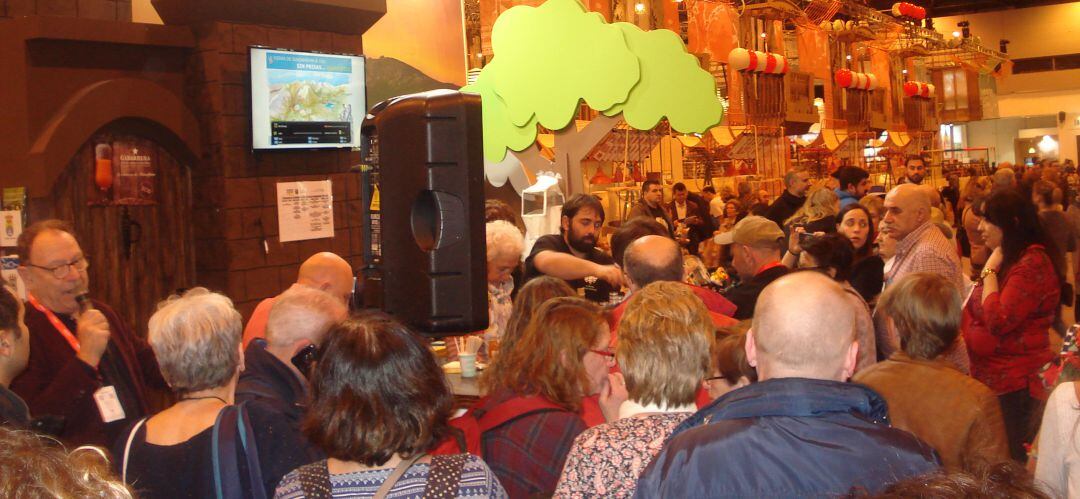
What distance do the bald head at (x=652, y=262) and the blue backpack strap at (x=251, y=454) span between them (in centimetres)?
196

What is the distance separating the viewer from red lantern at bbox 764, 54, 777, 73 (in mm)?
12586

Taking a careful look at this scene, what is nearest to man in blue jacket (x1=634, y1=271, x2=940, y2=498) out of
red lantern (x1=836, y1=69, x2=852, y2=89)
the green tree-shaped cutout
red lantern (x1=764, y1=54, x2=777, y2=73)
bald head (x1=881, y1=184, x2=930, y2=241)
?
bald head (x1=881, y1=184, x2=930, y2=241)

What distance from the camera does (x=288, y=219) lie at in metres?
6.80

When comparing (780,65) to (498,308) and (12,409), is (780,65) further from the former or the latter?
(12,409)

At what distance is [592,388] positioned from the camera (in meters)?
3.02

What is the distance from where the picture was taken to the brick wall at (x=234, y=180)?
21.1 ft

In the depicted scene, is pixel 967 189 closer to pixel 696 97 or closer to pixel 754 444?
pixel 696 97

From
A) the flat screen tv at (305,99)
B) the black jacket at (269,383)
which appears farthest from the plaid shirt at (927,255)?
the flat screen tv at (305,99)

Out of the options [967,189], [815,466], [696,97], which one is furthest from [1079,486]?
[967,189]

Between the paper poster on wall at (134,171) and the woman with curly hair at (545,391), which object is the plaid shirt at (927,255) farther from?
the paper poster on wall at (134,171)

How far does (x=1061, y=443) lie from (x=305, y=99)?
5474mm

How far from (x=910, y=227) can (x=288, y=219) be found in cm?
390

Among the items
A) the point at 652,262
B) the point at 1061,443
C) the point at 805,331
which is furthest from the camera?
the point at 652,262

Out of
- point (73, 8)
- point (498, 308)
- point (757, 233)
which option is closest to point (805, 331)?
point (757, 233)
